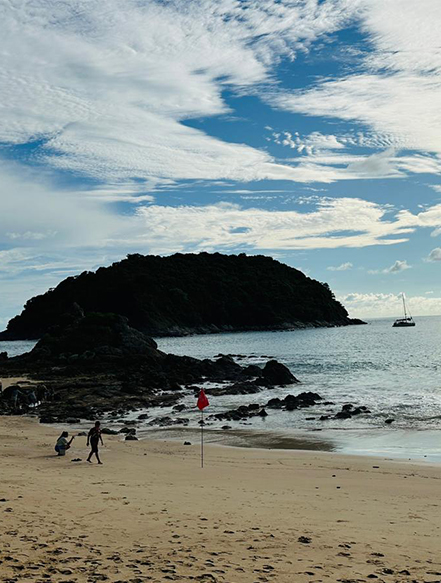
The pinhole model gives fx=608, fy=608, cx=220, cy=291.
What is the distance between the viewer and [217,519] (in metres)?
11.0

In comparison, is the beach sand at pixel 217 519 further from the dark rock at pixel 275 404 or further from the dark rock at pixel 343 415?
the dark rock at pixel 275 404

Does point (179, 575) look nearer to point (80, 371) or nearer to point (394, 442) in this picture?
point (394, 442)

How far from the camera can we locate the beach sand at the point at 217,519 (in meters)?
8.12

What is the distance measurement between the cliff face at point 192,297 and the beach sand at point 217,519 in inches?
4807

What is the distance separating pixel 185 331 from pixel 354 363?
90.2 meters

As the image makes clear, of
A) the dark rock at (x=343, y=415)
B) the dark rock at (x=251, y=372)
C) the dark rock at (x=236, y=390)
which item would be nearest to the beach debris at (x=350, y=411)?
the dark rock at (x=343, y=415)

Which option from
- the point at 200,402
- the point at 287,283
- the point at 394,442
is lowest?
the point at 394,442

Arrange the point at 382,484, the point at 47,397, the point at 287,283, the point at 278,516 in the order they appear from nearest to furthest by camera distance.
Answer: the point at 278,516 < the point at 382,484 < the point at 47,397 < the point at 287,283

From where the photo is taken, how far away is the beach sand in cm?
812

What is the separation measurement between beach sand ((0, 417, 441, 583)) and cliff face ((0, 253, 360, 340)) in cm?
12209

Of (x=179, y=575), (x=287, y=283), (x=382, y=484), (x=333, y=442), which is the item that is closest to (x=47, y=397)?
(x=333, y=442)

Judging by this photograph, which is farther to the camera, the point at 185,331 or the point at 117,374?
the point at 185,331

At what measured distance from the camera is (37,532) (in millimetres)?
9445

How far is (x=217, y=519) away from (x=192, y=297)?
153 m
